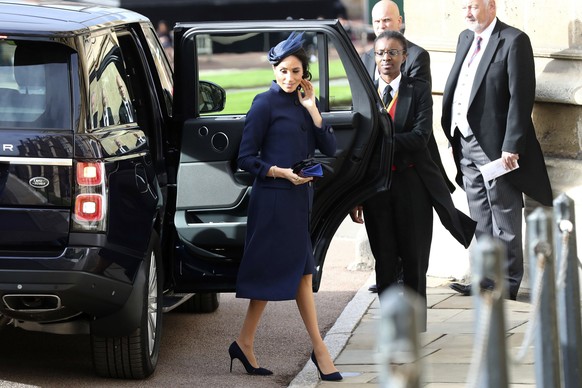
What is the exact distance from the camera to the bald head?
29.0ft

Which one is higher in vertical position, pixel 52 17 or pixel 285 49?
pixel 52 17

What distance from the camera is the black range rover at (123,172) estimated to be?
20.6 feet

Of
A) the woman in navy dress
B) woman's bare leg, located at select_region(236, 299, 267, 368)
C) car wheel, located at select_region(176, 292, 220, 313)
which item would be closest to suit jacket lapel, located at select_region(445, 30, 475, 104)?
car wheel, located at select_region(176, 292, 220, 313)

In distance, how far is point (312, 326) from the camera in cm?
687

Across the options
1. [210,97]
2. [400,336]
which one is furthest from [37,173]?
[400,336]

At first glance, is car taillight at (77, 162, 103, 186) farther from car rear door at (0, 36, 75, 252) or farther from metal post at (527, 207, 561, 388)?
metal post at (527, 207, 561, 388)

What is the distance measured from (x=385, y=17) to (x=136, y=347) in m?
3.09

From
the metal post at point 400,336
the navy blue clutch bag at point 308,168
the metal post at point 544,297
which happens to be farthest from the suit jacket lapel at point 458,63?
the metal post at point 400,336

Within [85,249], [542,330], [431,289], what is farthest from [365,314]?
[542,330]

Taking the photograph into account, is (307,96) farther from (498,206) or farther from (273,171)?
(498,206)

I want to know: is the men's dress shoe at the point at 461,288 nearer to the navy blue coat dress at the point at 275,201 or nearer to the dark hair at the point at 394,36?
the dark hair at the point at 394,36

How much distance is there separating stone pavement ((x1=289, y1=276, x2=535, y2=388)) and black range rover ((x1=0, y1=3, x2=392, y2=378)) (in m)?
0.63

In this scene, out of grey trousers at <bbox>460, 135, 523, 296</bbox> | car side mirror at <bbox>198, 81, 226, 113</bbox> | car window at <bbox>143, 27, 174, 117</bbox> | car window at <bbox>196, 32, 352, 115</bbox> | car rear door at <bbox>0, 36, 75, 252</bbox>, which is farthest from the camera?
car window at <bbox>196, 32, 352, 115</bbox>

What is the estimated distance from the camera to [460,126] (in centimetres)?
888
